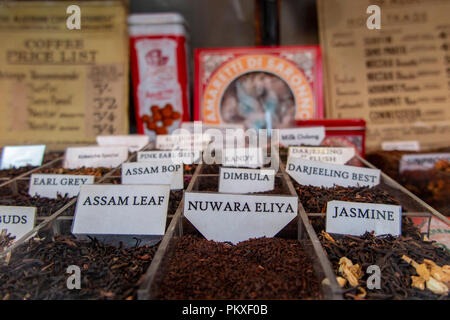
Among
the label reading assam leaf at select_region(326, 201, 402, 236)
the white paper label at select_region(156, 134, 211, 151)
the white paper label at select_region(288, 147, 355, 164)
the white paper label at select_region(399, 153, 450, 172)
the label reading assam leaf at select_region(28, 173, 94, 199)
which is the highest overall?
the white paper label at select_region(156, 134, 211, 151)

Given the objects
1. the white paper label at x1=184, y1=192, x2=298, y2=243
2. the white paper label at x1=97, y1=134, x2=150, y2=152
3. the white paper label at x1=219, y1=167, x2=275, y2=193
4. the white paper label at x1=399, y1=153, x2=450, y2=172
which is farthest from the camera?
the white paper label at x1=97, y1=134, x2=150, y2=152

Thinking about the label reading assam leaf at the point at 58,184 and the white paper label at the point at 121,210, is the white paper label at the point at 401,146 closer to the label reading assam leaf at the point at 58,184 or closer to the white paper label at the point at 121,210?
the white paper label at the point at 121,210

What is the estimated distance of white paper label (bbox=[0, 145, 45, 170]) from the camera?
72.5 inches

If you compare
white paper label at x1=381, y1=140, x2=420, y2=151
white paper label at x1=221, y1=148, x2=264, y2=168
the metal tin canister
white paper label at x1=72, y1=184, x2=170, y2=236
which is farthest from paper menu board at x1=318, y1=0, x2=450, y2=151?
white paper label at x1=72, y1=184, x2=170, y2=236

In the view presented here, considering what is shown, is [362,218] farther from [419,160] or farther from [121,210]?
[419,160]

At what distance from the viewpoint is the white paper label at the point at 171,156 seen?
63.5 inches

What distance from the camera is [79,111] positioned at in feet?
7.32

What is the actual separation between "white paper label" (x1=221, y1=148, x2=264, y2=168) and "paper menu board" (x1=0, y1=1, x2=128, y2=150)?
94 centimetres

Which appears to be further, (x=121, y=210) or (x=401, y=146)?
(x=401, y=146)

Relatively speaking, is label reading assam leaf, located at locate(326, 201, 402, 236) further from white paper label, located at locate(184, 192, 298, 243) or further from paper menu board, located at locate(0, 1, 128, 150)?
paper menu board, located at locate(0, 1, 128, 150)

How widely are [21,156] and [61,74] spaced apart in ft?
2.24

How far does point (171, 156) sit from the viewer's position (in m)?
1.62

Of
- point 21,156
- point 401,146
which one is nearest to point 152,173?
point 21,156

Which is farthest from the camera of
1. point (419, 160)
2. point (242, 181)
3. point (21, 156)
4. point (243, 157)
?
point (21, 156)
